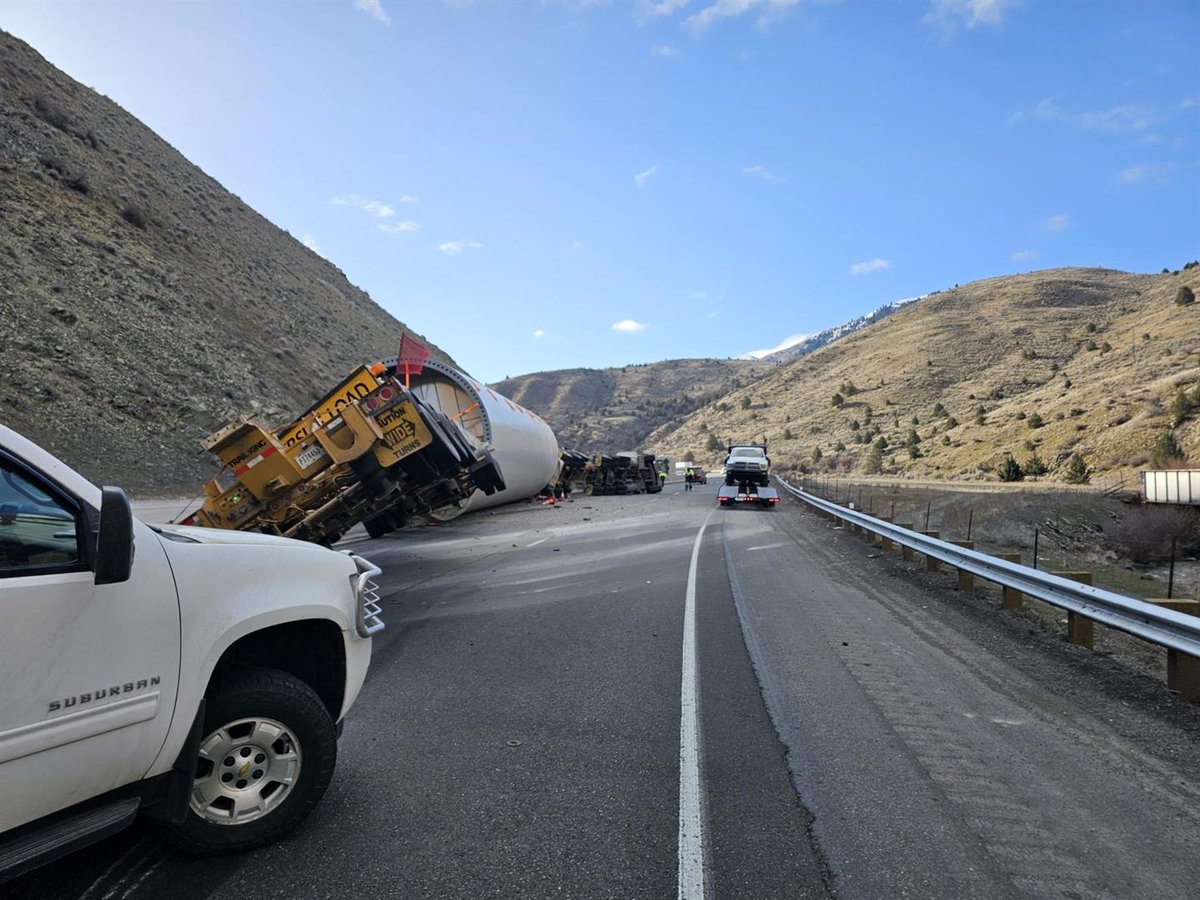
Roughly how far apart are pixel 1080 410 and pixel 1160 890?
1796 inches

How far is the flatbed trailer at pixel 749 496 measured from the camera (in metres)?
25.6

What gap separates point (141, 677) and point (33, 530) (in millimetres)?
650

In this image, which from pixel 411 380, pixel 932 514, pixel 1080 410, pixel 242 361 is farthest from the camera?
pixel 1080 410

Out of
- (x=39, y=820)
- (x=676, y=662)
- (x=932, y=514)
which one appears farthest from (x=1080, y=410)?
(x=39, y=820)

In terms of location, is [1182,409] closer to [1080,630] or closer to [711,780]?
[1080,630]

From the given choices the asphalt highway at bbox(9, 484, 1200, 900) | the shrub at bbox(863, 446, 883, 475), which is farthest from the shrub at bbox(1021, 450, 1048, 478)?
the asphalt highway at bbox(9, 484, 1200, 900)

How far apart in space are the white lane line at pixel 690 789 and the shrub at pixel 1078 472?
107 ft

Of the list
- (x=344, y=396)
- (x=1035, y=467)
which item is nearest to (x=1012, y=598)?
(x=344, y=396)

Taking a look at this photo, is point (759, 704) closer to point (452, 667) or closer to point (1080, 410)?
point (452, 667)

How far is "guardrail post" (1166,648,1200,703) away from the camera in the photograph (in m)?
4.77

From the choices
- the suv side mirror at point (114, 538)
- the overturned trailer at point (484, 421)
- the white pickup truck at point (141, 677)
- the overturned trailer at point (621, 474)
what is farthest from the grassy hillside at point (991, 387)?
the suv side mirror at point (114, 538)

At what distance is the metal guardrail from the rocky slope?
20.5 metres

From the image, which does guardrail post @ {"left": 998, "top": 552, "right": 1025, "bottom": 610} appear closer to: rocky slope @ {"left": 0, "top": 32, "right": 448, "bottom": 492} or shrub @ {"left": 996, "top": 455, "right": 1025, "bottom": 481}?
rocky slope @ {"left": 0, "top": 32, "right": 448, "bottom": 492}

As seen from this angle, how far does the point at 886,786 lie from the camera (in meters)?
3.64
